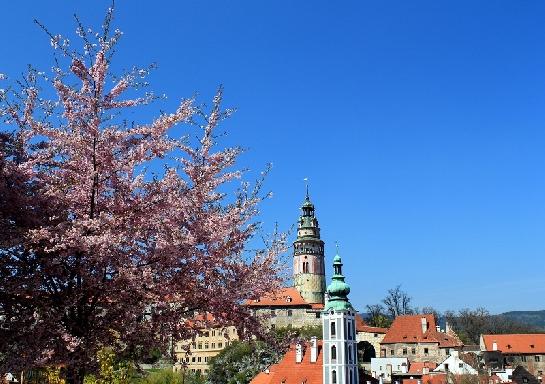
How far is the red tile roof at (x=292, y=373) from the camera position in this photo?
5816 cm

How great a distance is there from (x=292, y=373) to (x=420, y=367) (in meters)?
27.5

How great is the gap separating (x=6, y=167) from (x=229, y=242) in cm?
351

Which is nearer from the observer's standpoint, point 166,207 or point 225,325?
point 166,207

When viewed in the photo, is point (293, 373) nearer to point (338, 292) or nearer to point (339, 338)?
point (339, 338)

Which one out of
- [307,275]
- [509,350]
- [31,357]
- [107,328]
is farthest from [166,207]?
[307,275]

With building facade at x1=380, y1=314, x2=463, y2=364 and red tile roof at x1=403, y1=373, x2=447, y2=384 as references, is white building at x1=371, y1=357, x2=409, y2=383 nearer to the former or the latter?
building facade at x1=380, y1=314, x2=463, y2=364

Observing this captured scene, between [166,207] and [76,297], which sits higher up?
[166,207]

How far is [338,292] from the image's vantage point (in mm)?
71375

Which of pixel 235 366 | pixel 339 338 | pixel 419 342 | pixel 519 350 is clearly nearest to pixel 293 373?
pixel 339 338

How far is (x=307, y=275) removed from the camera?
107750mm

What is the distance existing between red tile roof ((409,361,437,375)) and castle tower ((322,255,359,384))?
14146 millimetres

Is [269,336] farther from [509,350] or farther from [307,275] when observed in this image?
[307,275]

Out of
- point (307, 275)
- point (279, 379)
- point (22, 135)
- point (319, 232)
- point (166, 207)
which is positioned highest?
point (319, 232)

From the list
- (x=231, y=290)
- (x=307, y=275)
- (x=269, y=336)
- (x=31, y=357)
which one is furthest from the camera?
(x=307, y=275)
